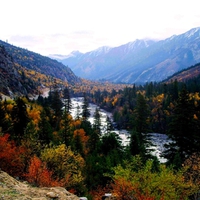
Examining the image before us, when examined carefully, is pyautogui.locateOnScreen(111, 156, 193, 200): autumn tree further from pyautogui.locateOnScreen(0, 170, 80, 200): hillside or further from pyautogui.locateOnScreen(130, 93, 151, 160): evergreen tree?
pyautogui.locateOnScreen(130, 93, 151, 160): evergreen tree

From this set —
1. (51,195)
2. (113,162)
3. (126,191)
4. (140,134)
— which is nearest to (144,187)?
(126,191)

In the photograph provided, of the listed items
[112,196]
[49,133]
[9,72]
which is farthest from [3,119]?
[9,72]

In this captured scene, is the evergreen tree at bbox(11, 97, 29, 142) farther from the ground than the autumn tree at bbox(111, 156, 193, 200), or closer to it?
farther from the ground

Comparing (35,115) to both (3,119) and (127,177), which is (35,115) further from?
(127,177)

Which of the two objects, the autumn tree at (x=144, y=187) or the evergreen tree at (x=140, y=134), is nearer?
the autumn tree at (x=144, y=187)

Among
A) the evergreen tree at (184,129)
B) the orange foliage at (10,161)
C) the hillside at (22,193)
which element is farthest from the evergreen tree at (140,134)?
the hillside at (22,193)

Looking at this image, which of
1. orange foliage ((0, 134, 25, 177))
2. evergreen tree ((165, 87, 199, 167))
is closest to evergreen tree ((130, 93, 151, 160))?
evergreen tree ((165, 87, 199, 167))

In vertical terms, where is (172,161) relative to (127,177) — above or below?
below

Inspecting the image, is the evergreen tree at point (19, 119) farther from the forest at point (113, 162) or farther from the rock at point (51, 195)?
the rock at point (51, 195)

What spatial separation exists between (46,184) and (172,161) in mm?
24391

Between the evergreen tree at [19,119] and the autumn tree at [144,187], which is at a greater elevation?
the evergreen tree at [19,119]

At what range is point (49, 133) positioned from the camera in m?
53.0

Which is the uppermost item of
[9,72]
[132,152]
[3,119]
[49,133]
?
[9,72]

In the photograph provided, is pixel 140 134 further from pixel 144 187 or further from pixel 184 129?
pixel 144 187
